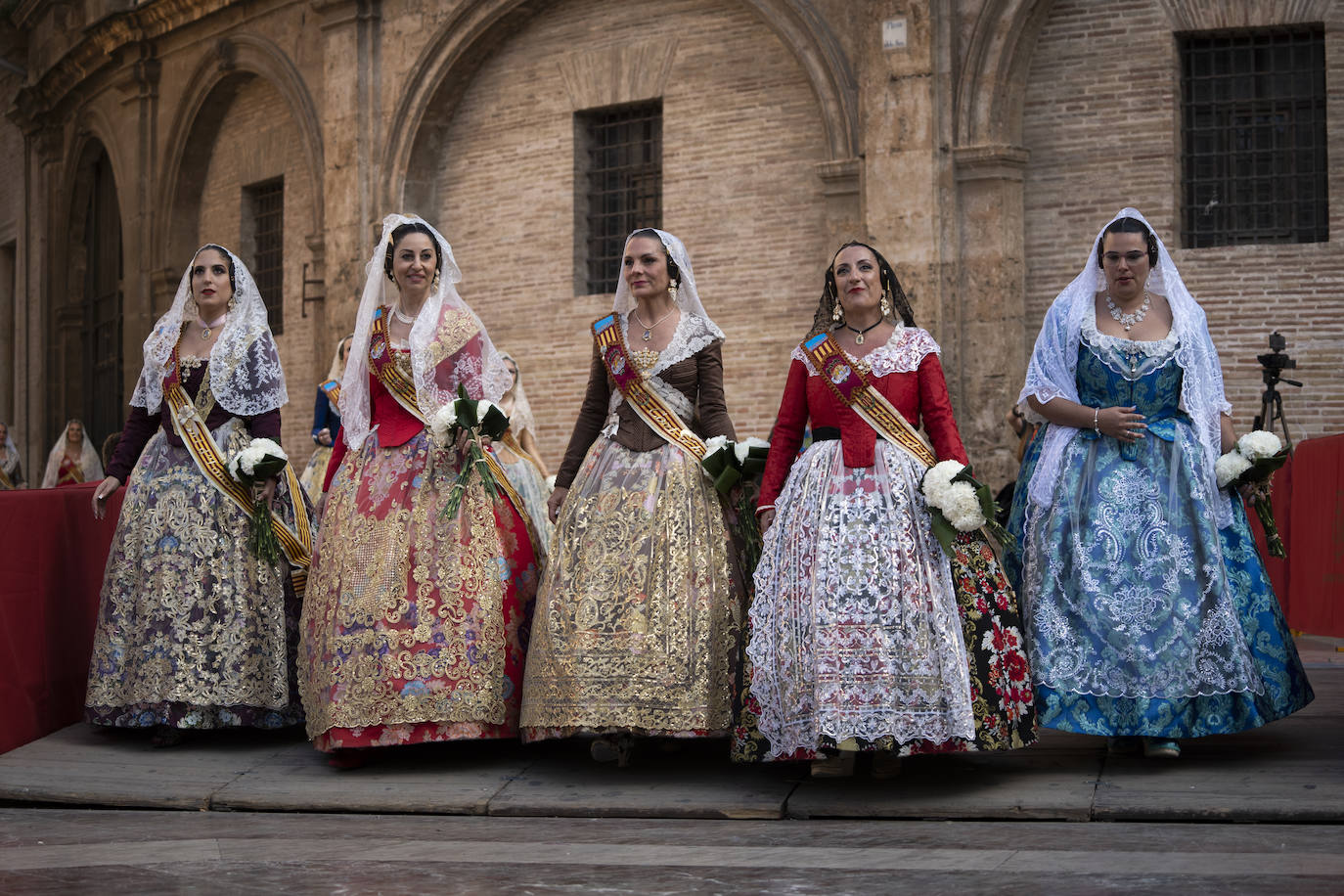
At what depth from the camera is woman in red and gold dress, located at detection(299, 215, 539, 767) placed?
18.1 feet

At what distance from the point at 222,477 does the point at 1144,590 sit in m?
3.46

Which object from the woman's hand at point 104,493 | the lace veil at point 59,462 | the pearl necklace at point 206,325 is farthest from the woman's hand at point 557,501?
the lace veil at point 59,462

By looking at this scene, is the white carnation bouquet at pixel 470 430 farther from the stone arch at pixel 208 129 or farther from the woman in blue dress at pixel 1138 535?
the stone arch at pixel 208 129

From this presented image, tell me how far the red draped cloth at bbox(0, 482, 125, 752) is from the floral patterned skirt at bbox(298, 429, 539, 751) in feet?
4.71

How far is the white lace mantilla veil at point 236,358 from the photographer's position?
636cm

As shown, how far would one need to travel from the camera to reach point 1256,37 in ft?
38.6

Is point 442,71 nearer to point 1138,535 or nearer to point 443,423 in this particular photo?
point 443,423

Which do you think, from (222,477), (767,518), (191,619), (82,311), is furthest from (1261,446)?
(82,311)

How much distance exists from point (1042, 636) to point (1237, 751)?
79cm

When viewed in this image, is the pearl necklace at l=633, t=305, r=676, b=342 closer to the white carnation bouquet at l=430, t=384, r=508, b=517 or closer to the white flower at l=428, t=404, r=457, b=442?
the white carnation bouquet at l=430, t=384, r=508, b=517

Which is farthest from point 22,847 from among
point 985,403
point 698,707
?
point 985,403

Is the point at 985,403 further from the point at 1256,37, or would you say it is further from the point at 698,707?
the point at 698,707

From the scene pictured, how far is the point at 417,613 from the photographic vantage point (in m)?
5.53

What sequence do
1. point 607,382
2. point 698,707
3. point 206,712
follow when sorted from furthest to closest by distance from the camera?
1. point 206,712
2. point 607,382
3. point 698,707
